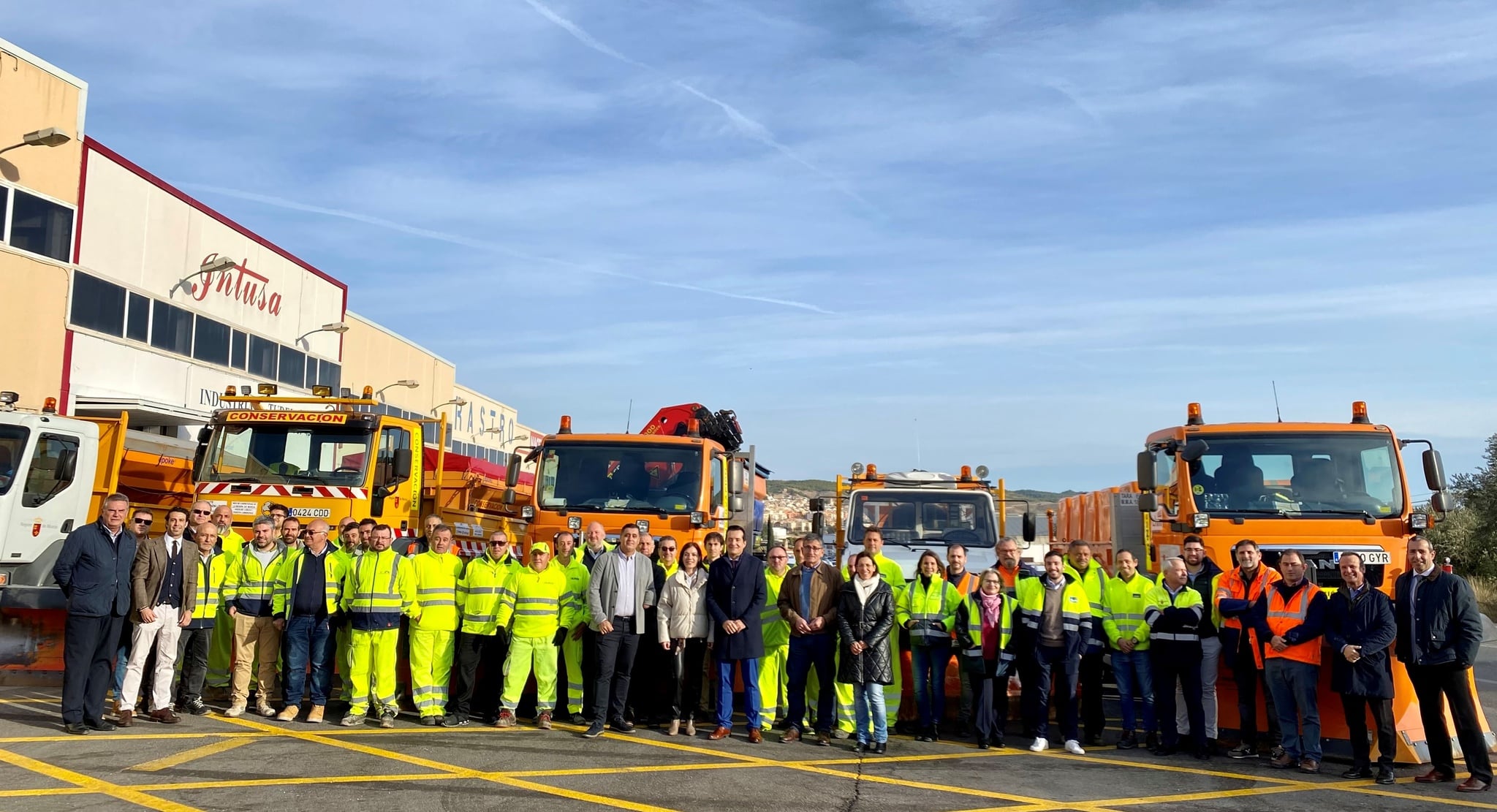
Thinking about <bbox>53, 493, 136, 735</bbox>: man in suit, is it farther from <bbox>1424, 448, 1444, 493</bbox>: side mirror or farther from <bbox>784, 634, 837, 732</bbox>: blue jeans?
<bbox>1424, 448, 1444, 493</bbox>: side mirror

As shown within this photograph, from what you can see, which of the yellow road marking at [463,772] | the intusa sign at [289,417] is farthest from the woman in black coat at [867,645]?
the intusa sign at [289,417]

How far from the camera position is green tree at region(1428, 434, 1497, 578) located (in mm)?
26891

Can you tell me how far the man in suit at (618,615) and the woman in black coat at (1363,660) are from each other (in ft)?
17.8

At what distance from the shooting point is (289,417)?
1316cm

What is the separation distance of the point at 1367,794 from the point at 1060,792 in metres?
2.14

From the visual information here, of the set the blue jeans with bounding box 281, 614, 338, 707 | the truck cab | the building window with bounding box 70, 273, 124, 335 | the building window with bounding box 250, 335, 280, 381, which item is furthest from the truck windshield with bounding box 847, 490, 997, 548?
the building window with bounding box 250, 335, 280, 381

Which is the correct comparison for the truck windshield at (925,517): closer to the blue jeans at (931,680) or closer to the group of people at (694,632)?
the group of people at (694,632)

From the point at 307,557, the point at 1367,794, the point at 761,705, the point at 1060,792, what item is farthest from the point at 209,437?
the point at 1367,794

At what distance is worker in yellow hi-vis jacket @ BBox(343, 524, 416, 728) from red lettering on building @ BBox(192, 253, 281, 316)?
20.0 meters

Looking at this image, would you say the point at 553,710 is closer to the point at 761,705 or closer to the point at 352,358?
the point at 761,705

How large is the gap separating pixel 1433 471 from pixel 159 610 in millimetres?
11756

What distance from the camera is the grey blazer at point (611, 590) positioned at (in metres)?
9.62

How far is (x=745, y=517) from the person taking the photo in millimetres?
13883

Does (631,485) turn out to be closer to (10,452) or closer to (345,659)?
(345,659)
